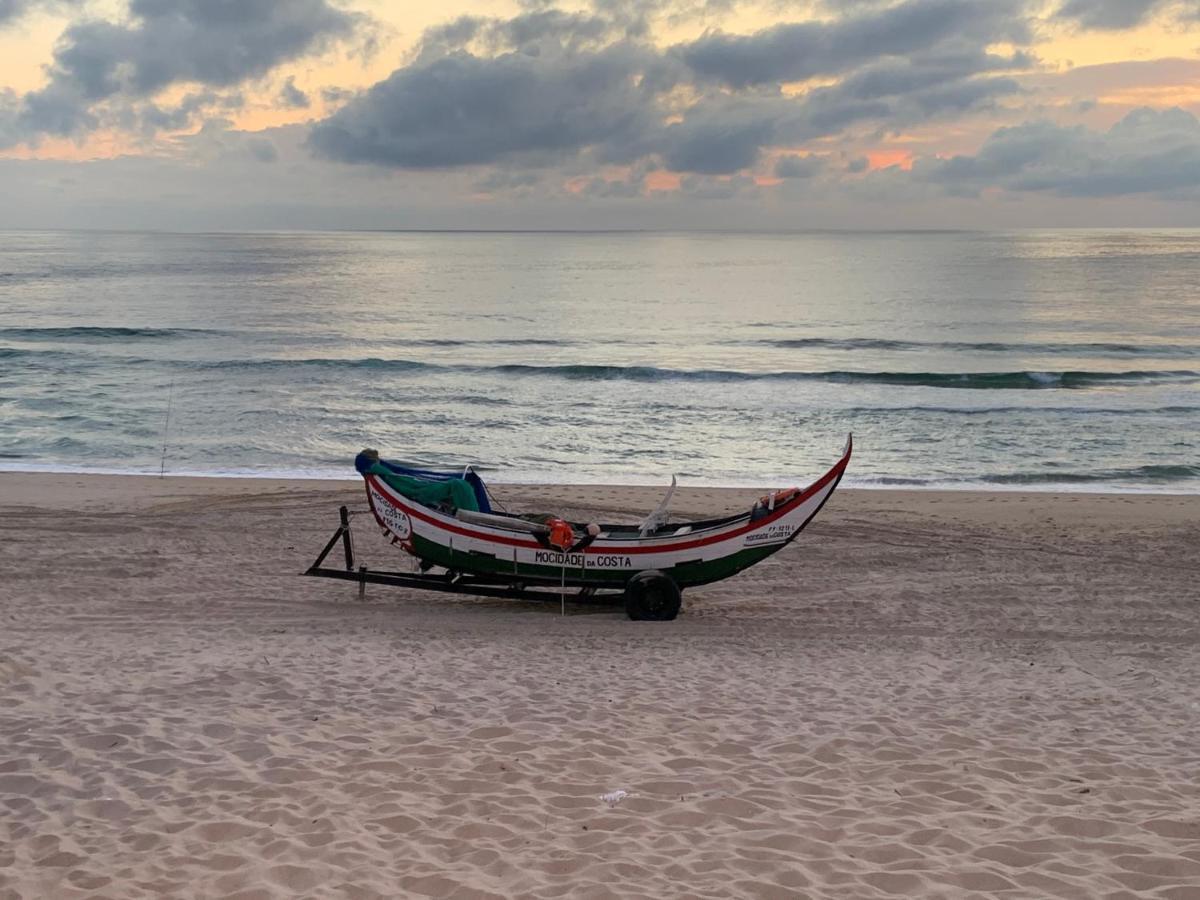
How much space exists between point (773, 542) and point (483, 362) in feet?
92.2

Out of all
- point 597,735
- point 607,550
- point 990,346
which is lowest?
point 597,735

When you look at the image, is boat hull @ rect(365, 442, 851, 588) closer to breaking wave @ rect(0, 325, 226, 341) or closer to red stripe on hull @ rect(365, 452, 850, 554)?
red stripe on hull @ rect(365, 452, 850, 554)

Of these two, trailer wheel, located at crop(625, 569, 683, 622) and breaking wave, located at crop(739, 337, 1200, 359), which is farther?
breaking wave, located at crop(739, 337, 1200, 359)

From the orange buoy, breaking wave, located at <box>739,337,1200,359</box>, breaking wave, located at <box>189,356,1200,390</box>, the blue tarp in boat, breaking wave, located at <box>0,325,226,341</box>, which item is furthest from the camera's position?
breaking wave, located at <box>0,325,226,341</box>

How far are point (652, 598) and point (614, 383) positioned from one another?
23055mm

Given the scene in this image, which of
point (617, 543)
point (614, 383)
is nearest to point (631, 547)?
point (617, 543)

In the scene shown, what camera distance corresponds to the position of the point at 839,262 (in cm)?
11550

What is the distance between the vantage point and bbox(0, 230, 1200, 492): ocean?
21.9 metres

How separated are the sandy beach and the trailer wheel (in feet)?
0.64

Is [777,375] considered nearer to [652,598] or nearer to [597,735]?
[652,598]

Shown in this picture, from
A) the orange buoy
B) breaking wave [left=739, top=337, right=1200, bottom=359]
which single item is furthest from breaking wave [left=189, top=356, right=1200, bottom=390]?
the orange buoy

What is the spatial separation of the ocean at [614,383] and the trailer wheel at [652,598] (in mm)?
9391

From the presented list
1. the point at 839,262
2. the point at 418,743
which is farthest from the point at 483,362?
the point at 839,262

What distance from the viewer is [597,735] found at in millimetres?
6797
